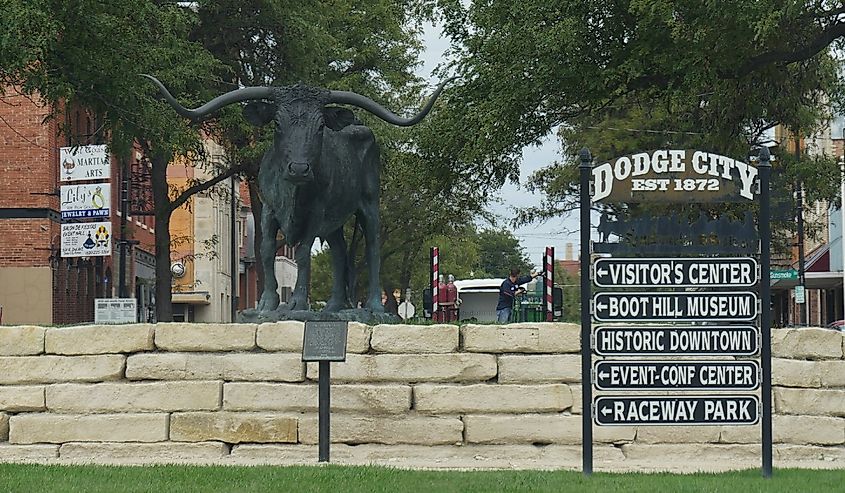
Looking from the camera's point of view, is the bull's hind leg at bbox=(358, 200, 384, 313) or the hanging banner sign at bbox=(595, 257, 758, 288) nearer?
the hanging banner sign at bbox=(595, 257, 758, 288)

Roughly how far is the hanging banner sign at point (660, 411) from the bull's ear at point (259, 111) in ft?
13.8

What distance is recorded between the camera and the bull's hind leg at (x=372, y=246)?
13461 millimetres

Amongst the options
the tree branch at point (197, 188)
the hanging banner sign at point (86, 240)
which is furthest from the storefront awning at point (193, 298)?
the hanging banner sign at point (86, 240)

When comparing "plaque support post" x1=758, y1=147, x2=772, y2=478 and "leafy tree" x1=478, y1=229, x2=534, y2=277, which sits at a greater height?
"leafy tree" x1=478, y1=229, x2=534, y2=277

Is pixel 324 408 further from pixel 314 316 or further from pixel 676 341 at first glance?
pixel 676 341

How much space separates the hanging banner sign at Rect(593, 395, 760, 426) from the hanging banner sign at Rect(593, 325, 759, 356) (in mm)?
370

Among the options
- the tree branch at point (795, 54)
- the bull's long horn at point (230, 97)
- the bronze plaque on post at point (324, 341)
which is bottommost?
the bronze plaque on post at point (324, 341)

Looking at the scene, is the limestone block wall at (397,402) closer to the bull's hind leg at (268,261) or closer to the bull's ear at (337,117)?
the bull's hind leg at (268,261)

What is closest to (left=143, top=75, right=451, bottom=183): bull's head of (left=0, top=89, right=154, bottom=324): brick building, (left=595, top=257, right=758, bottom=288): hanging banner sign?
(left=595, top=257, right=758, bottom=288): hanging banner sign

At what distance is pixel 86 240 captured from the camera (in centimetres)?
2772

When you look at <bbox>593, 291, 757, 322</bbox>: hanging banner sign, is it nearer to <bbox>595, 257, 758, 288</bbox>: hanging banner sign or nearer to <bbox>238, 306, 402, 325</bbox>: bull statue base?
<bbox>595, 257, 758, 288</bbox>: hanging banner sign

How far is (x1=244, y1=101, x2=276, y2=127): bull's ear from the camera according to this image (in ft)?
40.7

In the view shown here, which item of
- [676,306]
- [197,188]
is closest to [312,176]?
[676,306]

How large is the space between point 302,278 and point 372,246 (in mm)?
1024
